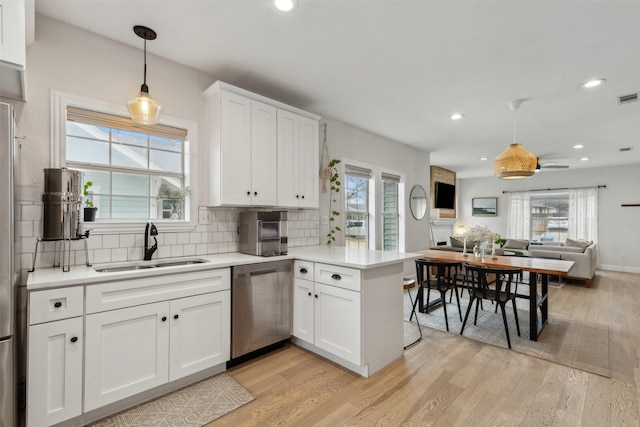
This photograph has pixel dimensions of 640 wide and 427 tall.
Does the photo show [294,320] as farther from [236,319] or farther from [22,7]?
[22,7]

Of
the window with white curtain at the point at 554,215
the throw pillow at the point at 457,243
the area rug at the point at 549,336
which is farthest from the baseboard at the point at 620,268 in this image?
the area rug at the point at 549,336

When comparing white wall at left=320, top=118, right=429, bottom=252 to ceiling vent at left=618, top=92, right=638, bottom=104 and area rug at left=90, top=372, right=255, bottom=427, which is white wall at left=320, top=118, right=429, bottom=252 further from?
ceiling vent at left=618, top=92, right=638, bottom=104

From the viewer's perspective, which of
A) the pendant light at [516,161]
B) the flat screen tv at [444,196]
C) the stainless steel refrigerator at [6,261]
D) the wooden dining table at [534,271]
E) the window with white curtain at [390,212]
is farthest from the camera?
the flat screen tv at [444,196]

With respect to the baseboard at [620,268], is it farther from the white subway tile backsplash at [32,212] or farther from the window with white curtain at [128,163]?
the white subway tile backsplash at [32,212]

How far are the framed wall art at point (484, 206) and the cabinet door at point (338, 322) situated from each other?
8415 millimetres

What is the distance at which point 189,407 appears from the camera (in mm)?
2043

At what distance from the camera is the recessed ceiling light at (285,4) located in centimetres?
196

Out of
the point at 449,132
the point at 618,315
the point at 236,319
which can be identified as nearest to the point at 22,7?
the point at 236,319

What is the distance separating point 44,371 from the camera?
1.69m

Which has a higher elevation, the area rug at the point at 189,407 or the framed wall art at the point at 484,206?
the framed wall art at the point at 484,206

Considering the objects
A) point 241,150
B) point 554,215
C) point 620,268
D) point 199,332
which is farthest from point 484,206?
point 199,332

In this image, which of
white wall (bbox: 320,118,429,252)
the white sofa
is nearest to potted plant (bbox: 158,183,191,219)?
white wall (bbox: 320,118,429,252)

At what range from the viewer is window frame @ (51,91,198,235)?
2160mm

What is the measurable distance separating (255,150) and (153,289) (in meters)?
1.48
